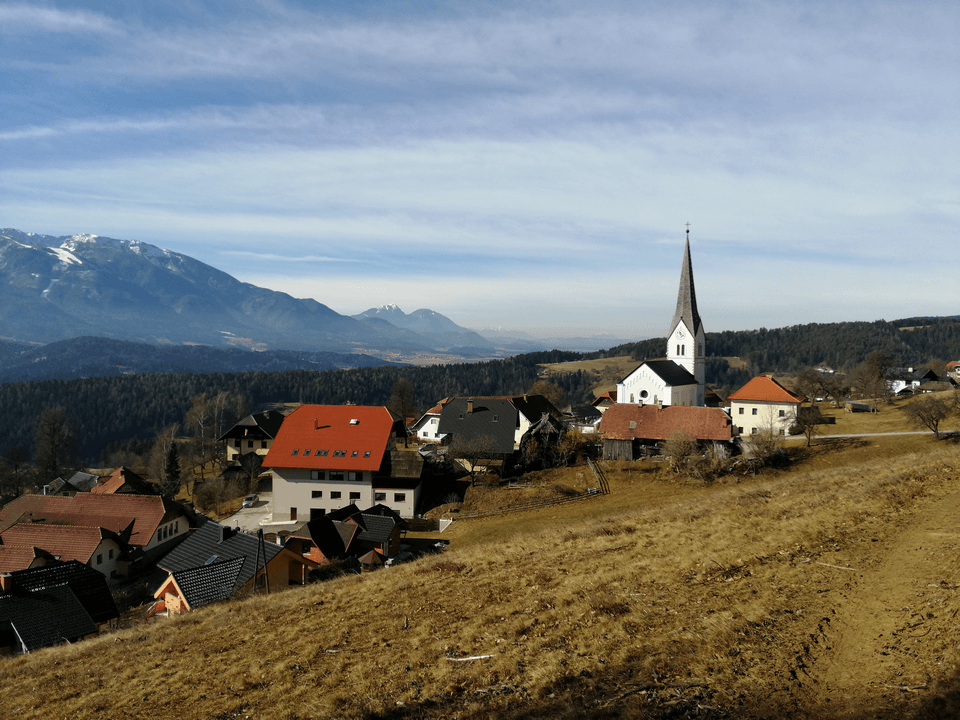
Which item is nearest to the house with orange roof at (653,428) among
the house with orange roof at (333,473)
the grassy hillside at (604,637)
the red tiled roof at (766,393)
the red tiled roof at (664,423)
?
the red tiled roof at (664,423)

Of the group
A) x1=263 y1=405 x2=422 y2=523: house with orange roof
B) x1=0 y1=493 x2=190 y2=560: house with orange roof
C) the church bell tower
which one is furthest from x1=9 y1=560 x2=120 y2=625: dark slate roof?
the church bell tower

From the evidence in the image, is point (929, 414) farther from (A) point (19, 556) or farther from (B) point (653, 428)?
(A) point (19, 556)

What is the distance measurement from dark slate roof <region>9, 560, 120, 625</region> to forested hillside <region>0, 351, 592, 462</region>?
132179 millimetres

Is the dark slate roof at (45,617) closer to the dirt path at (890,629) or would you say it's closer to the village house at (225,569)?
the village house at (225,569)

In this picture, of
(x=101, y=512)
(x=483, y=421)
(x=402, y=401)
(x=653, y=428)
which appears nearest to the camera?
(x=101, y=512)

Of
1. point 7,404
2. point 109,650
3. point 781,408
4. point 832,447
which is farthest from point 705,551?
point 7,404

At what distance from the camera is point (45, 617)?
2827 centimetres

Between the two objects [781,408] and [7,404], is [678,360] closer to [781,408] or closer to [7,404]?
[781,408]

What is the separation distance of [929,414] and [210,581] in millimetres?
54864

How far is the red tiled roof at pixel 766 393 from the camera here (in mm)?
60844

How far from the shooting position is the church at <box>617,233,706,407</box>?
7250 cm

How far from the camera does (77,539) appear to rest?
44000mm

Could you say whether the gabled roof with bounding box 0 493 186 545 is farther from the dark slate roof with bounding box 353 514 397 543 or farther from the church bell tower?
the church bell tower

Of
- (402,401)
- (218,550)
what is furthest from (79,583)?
(402,401)
